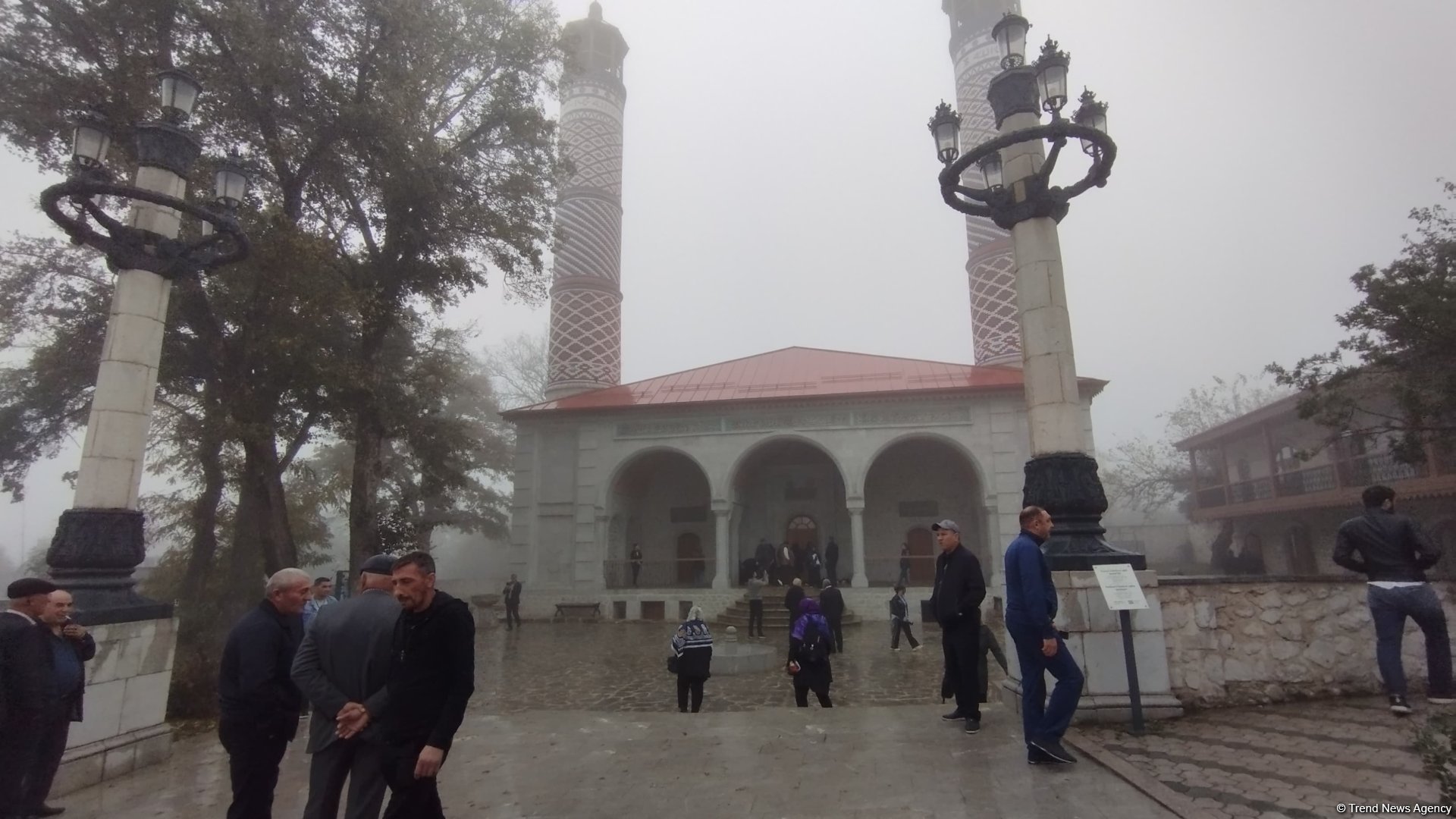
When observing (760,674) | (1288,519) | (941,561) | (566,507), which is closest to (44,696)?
(941,561)

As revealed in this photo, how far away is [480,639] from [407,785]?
1406cm

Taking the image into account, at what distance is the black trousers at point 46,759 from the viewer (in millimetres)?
3922

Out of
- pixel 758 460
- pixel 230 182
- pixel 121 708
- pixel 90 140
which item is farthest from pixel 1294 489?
pixel 90 140

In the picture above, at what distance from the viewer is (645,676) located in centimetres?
1021

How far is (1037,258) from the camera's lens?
5.90 metres

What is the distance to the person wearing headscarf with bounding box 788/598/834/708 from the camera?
21.2ft

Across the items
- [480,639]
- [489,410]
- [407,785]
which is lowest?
[480,639]

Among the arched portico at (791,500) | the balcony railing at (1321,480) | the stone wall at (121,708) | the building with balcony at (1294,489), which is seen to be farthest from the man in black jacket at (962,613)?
the arched portico at (791,500)

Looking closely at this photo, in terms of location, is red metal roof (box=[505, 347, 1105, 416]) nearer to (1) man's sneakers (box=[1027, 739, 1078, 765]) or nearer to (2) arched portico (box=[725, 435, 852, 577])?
(2) arched portico (box=[725, 435, 852, 577])

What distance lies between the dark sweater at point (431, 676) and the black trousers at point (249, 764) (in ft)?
3.60

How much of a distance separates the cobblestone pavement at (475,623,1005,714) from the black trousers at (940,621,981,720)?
2.69 meters

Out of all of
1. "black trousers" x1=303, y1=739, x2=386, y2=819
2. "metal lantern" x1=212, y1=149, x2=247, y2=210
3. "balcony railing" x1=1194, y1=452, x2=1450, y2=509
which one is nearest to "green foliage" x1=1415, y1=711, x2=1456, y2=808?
"black trousers" x1=303, y1=739, x2=386, y2=819

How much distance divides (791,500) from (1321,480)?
14033 millimetres

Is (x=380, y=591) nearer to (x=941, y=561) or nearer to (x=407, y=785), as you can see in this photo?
(x=407, y=785)
